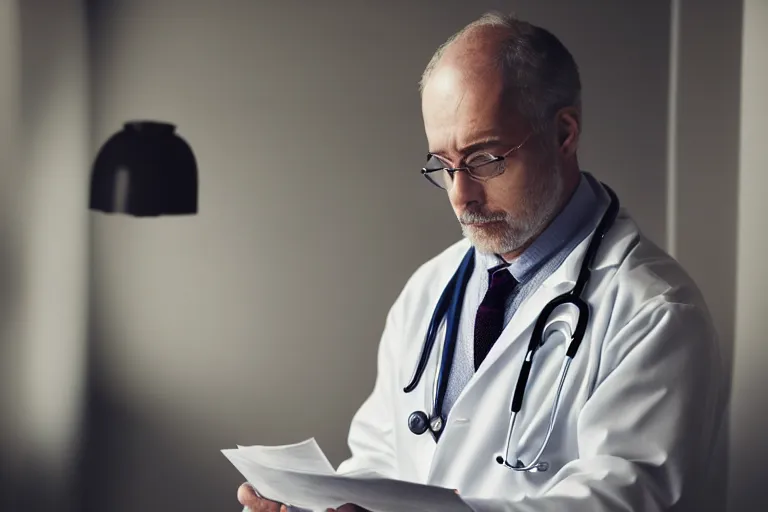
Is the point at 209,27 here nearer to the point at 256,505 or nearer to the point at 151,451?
the point at 151,451

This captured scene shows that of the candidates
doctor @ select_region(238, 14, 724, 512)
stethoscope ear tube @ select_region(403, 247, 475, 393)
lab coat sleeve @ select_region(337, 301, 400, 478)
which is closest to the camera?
doctor @ select_region(238, 14, 724, 512)

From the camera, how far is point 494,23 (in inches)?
55.7

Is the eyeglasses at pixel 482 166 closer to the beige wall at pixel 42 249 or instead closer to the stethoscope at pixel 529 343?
the stethoscope at pixel 529 343

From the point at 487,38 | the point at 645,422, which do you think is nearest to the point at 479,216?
the point at 487,38

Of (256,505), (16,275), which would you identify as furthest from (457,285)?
(16,275)

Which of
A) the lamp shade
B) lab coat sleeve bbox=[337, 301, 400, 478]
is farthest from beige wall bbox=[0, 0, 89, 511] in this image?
lab coat sleeve bbox=[337, 301, 400, 478]

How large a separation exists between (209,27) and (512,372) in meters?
1.48

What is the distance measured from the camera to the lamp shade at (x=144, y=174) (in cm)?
202

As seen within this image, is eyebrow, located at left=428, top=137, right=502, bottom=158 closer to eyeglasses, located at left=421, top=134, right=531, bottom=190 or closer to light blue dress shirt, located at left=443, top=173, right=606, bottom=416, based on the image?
eyeglasses, located at left=421, top=134, right=531, bottom=190

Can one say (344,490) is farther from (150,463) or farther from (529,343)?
(150,463)

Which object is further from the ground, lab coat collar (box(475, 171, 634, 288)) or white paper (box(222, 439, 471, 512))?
lab coat collar (box(475, 171, 634, 288))

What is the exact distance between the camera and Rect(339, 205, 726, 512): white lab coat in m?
1.17

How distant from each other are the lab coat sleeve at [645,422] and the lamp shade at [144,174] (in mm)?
1205

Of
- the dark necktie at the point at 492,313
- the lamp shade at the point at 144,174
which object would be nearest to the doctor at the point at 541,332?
the dark necktie at the point at 492,313
